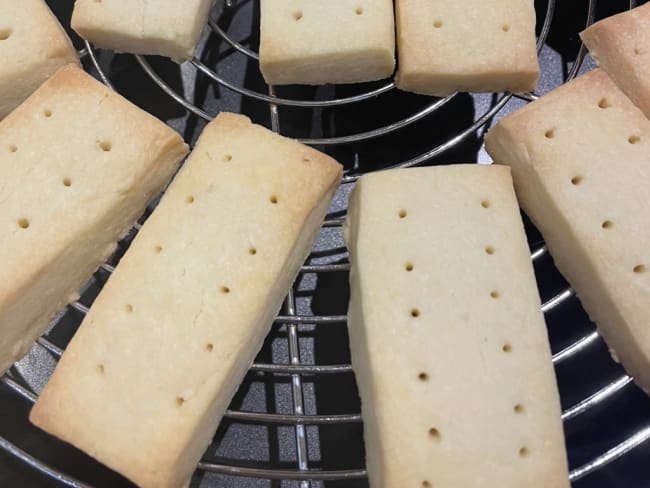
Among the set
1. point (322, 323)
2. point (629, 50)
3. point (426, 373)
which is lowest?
point (426, 373)

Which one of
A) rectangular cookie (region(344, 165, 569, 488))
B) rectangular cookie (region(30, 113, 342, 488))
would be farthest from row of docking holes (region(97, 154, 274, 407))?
rectangular cookie (region(344, 165, 569, 488))

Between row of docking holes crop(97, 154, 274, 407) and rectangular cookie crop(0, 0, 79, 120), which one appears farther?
rectangular cookie crop(0, 0, 79, 120)

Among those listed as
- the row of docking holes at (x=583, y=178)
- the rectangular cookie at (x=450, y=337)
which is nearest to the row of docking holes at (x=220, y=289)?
the rectangular cookie at (x=450, y=337)

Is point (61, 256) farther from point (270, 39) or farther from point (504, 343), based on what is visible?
point (504, 343)

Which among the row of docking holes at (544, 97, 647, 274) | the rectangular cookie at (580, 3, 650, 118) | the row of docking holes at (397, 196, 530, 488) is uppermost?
the rectangular cookie at (580, 3, 650, 118)

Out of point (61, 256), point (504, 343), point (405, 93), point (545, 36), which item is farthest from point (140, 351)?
point (545, 36)

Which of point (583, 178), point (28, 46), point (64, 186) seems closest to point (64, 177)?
point (64, 186)

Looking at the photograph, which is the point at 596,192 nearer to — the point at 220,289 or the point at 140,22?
the point at 220,289

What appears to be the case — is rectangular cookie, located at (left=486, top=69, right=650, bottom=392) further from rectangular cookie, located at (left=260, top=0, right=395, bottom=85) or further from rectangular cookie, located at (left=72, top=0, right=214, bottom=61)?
rectangular cookie, located at (left=72, top=0, right=214, bottom=61)
